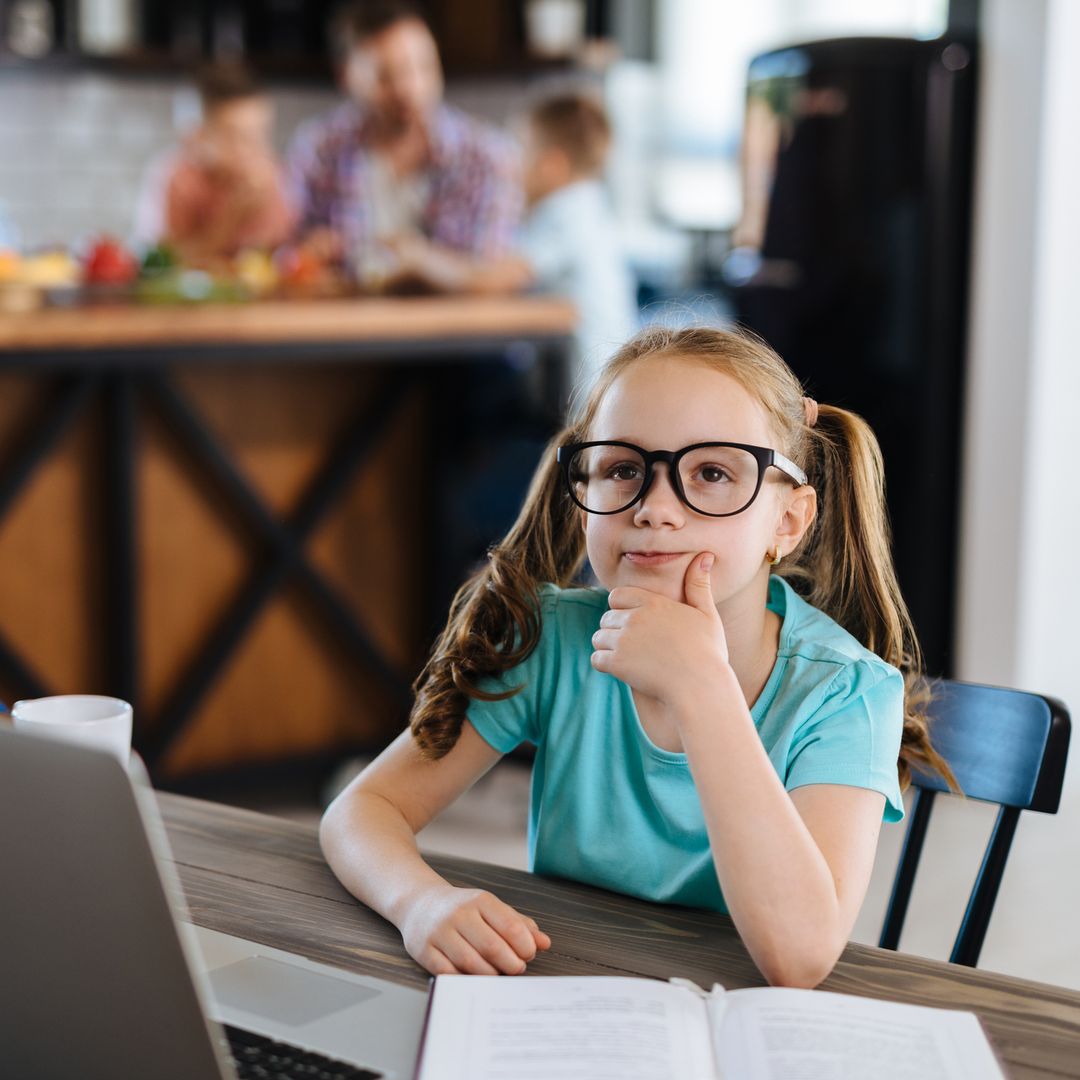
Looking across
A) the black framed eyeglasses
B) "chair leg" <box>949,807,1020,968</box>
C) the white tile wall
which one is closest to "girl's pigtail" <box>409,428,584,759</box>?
Answer: the black framed eyeglasses

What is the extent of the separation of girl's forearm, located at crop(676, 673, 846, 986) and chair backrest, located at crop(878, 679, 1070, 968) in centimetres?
30

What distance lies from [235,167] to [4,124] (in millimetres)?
1464

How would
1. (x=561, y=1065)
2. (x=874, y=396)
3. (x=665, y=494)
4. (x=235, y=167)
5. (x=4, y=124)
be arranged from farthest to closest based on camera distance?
1. (x=4, y=124)
2. (x=235, y=167)
3. (x=874, y=396)
4. (x=665, y=494)
5. (x=561, y=1065)

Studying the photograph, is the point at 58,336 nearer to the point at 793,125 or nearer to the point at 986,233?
the point at 793,125

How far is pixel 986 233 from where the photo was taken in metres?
3.28

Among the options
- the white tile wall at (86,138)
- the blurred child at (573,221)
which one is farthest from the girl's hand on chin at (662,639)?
the white tile wall at (86,138)

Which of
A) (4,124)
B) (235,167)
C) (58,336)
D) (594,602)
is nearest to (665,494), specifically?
(594,602)

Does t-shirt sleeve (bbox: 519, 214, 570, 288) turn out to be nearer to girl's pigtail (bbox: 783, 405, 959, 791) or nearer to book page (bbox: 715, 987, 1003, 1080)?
girl's pigtail (bbox: 783, 405, 959, 791)

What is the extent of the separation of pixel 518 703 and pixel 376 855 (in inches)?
8.1

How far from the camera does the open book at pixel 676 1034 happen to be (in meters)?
0.81

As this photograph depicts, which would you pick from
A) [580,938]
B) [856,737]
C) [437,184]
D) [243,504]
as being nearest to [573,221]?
[437,184]

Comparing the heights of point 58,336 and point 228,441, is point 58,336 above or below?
above

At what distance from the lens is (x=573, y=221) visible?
3771mm

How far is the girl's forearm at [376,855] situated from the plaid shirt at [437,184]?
10.2ft
